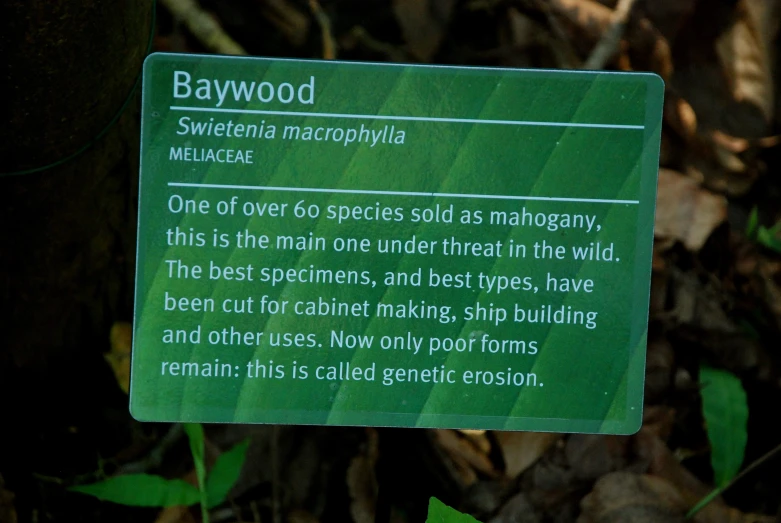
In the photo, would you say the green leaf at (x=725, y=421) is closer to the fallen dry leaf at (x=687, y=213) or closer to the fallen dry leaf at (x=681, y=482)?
the fallen dry leaf at (x=681, y=482)

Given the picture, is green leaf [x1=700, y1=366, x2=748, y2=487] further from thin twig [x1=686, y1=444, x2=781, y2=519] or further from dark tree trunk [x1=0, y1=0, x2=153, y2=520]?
dark tree trunk [x1=0, y1=0, x2=153, y2=520]

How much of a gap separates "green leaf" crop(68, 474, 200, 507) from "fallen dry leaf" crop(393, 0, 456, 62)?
1199 millimetres

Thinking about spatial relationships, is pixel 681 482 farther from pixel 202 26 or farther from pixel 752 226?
pixel 202 26

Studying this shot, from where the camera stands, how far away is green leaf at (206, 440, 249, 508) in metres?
1.31

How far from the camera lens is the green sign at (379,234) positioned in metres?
1.05

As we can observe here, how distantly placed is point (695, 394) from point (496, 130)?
882 millimetres

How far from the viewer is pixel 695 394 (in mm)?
1616

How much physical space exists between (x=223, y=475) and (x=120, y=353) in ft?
1.06

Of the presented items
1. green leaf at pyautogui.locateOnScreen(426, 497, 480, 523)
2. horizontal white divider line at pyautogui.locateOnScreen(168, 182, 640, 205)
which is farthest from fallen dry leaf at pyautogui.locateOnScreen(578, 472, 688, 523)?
horizontal white divider line at pyautogui.locateOnScreen(168, 182, 640, 205)

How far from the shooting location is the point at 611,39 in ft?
5.92

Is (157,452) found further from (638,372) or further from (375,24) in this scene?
(375,24)

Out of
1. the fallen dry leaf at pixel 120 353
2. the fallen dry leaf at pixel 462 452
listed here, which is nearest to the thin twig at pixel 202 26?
the fallen dry leaf at pixel 120 353

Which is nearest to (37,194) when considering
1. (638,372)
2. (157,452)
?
(157,452)

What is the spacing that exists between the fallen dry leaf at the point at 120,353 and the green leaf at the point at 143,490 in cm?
21
